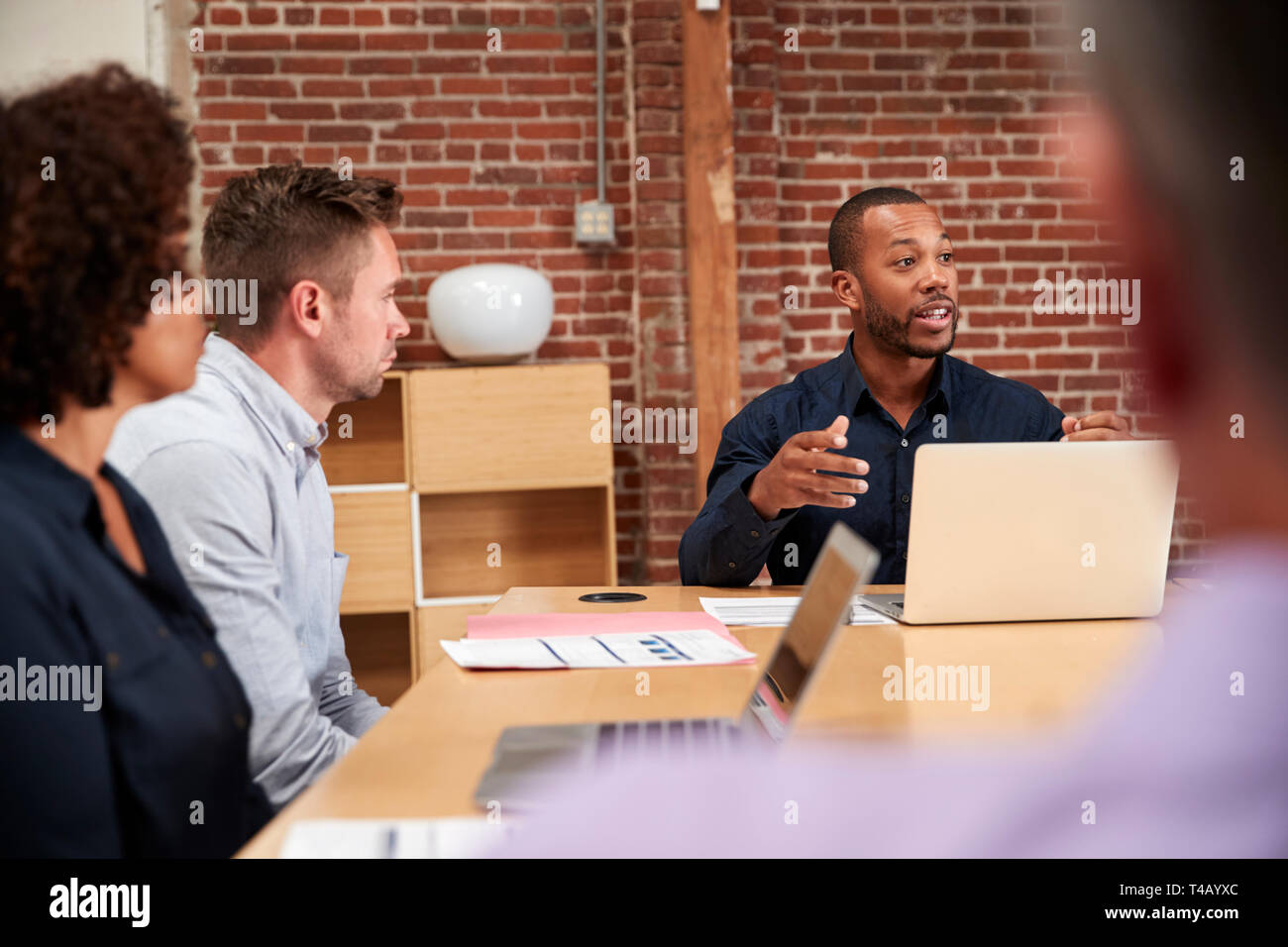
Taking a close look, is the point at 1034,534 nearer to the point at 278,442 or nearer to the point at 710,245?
the point at 278,442

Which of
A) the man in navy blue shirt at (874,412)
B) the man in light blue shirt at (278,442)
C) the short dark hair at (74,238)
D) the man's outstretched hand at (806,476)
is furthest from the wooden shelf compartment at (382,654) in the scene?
the short dark hair at (74,238)

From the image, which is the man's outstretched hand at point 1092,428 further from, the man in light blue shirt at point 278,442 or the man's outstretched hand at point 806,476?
the man in light blue shirt at point 278,442

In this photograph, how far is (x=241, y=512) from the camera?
1.21 m

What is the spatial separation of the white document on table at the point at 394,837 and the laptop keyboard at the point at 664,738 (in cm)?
15

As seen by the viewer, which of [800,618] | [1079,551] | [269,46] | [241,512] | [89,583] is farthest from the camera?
[269,46]

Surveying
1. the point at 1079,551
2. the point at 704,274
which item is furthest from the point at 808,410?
the point at 704,274

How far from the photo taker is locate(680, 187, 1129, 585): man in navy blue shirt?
200 cm

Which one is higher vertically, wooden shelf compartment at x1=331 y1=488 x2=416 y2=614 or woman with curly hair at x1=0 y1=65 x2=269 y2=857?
woman with curly hair at x1=0 y1=65 x2=269 y2=857

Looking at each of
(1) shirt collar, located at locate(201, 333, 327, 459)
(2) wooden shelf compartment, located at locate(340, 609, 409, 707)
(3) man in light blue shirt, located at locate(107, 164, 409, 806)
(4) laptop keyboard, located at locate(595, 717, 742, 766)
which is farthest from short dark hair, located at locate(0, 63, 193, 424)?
(2) wooden shelf compartment, located at locate(340, 609, 409, 707)

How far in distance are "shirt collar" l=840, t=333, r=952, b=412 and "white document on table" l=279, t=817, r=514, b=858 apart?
1694mm

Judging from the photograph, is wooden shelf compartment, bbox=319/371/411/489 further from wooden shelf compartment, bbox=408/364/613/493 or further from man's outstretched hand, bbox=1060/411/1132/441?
man's outstretched hand, bbox=1060/411/1132/441

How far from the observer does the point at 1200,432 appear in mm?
246
